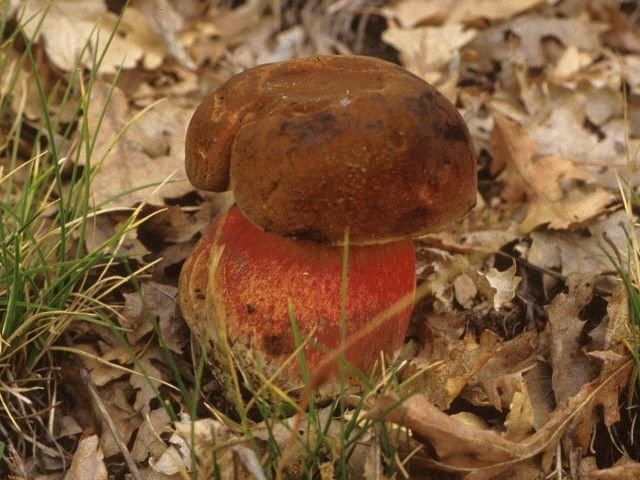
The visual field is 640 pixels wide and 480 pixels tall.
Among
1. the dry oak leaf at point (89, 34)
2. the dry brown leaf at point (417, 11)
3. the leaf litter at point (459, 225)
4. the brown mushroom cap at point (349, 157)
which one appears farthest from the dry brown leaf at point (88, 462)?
the dry brown leaf at point (417, 11)

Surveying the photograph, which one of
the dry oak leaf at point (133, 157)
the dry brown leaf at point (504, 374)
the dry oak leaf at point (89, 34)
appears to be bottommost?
the dry brown leaf at point (504, 374)

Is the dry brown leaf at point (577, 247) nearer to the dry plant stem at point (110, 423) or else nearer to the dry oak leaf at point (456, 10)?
the dry plant stem at point (110, 423)

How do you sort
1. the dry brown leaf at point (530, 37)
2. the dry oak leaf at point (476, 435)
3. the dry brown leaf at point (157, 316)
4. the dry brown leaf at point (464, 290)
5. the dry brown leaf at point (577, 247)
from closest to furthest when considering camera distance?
the dry oak leaf at point (476, 435)
the dry brown leaf at point (157, 316)
the dry brown leaf at point (464, 290)
the dry brown leaf at point (577, 247)
the dry brown leaf at point (530, 37)

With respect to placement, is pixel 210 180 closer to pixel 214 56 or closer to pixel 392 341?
pixel 392 341

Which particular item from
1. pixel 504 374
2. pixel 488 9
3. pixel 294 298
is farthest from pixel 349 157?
pixel 488 9

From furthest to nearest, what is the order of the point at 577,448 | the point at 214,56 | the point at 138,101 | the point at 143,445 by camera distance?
the point at 214,56, the point at 138,101, the point at 143,445, the point at 577,448

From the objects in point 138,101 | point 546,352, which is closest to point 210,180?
point 546,352

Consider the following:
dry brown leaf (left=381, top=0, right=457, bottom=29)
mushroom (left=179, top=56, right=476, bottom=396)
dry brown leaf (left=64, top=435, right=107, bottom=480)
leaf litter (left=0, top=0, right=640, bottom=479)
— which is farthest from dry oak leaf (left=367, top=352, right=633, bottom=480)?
dry brown leaf (left=381, top=0, right=457, bottom=29)
